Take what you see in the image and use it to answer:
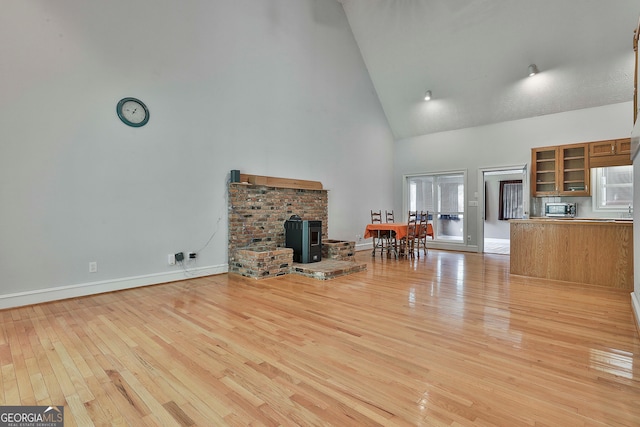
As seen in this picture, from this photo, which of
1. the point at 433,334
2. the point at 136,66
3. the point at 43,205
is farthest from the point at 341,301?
the point at 136,66

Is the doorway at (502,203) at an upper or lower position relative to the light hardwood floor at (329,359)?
upper

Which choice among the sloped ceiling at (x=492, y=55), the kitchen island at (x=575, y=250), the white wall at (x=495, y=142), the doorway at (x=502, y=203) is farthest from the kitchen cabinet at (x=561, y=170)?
the doorway at (x=502, y=203)

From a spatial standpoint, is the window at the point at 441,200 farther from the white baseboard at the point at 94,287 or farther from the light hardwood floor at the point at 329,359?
the white baseboard at the point at 94,287

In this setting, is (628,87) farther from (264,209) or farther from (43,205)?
(43,205)

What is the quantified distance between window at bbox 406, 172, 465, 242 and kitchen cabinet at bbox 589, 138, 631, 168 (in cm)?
259

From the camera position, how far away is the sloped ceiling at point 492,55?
554cm

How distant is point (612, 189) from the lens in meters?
6.18

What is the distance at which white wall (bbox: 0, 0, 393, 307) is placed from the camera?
353cm

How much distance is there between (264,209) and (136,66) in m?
2.79

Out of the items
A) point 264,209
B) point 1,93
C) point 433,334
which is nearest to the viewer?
point 433,334

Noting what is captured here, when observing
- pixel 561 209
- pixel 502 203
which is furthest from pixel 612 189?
pixel 502 203

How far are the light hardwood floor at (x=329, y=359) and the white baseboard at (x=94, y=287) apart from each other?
0.14m

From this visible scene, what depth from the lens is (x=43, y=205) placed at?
11.9 ft

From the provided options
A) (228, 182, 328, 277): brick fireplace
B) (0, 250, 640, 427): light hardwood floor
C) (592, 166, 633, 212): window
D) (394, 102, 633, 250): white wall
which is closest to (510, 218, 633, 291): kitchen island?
(0, 250, 640, 427): light hardwood floor
